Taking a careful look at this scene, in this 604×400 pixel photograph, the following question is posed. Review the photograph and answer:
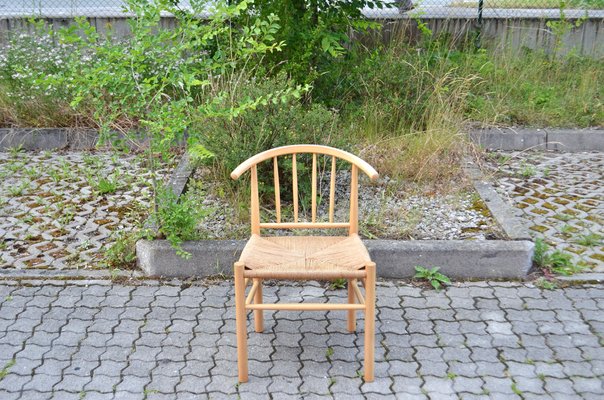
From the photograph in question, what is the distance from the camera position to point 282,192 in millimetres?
5609

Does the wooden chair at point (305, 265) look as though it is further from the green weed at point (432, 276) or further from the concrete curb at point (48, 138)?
the concrete curb at point (48, 138)

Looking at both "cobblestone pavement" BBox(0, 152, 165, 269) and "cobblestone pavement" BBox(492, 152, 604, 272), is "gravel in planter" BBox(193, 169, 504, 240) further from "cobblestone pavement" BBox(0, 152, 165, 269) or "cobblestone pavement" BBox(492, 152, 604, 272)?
"cobblestone pavement" BBox(0, 152, 165, 269)

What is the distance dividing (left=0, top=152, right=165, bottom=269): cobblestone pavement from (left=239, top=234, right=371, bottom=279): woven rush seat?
1.64 m

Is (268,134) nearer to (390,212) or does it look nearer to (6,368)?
(390,212)

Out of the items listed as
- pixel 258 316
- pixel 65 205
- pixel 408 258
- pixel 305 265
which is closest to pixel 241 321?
pixel 305 265

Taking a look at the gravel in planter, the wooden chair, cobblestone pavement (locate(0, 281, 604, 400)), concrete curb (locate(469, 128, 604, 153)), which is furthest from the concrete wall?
the wooden chair

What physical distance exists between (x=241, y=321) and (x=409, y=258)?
1543mm

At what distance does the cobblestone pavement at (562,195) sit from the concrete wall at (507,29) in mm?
2305

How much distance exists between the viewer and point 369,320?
3559mm

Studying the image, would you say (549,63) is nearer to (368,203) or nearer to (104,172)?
(368,203)

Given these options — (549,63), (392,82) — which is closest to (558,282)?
(392,82)

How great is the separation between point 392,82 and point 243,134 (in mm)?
2165

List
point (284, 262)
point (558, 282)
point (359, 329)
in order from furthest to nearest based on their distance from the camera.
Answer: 1. point (558, 282)
2. point (359, 329)
3. point (284, 262)

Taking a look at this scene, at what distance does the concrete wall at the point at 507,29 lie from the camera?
884cm
